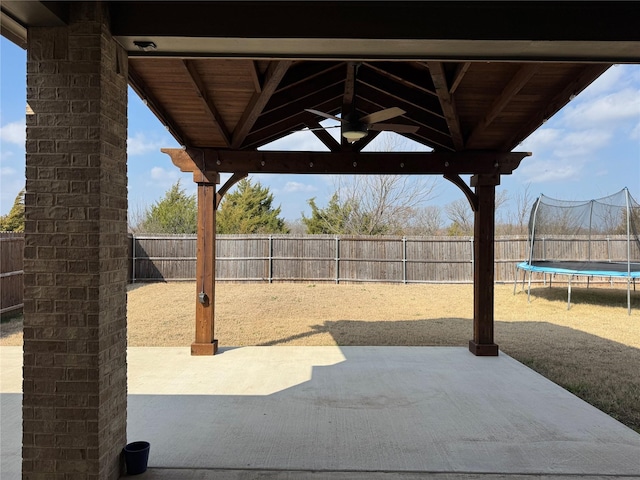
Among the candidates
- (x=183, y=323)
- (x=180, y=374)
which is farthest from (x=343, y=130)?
(x=183, y=323)

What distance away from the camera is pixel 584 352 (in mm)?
6891

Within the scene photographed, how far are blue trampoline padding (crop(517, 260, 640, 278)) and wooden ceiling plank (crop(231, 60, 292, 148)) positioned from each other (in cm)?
1004

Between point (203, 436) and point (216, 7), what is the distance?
3026mm

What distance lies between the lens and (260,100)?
447 centimetres

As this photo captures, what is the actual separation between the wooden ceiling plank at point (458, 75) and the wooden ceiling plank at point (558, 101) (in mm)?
1012

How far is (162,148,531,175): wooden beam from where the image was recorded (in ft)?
19.5

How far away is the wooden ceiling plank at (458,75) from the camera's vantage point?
3.89 meters

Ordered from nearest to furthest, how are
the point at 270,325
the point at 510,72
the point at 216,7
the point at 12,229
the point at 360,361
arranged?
the point at 216,7 < the point at 510,72 < the point at 360,361 < the point at 270,325 < the point at 12,229

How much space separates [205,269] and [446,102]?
3766mm

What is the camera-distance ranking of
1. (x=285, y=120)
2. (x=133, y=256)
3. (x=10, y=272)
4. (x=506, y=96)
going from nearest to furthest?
(x=506, y=96) → (x=285, y=120) → (x=10, y=272) → (x=133, y=256)

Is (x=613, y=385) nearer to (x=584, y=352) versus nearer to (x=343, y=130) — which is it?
(x=584, y=352)

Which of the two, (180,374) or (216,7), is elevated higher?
(216,7)

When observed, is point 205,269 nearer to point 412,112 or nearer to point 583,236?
point 412,112

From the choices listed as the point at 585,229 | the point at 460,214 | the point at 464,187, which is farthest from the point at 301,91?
the point at 460,214
